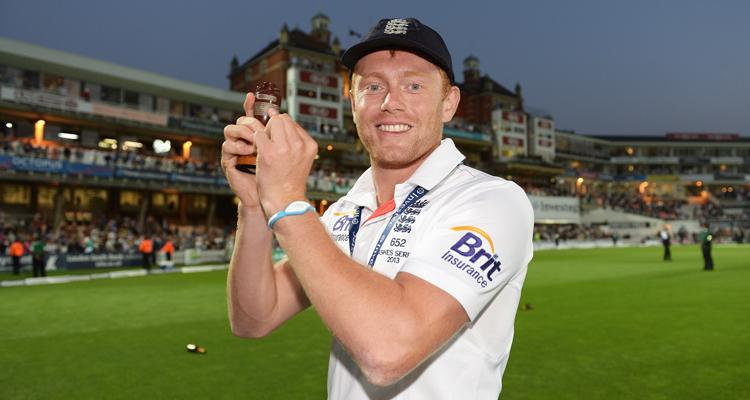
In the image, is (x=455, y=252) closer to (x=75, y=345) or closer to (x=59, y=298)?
(x=75, y=345)

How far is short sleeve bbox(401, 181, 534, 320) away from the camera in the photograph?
1.59m

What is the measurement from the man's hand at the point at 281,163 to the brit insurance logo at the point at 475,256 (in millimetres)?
501

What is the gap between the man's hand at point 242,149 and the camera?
5.69ft

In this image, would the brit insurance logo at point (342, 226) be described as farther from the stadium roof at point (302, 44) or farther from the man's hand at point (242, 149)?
the stadium roof at point (302, 44)

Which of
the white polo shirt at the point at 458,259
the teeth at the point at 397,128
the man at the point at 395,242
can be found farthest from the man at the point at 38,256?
the teeth at the point at 397,128

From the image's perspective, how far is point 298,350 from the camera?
8062mm

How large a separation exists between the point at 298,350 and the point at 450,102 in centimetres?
660

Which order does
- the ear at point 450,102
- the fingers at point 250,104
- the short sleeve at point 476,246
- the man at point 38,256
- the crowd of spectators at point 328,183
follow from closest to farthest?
the short sleeve at point 476,246, the fingers at point 250,104, the ear at point 450,102, the man at point 38,256, the crowd of spectators at point 328,183

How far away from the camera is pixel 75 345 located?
8.45 meters

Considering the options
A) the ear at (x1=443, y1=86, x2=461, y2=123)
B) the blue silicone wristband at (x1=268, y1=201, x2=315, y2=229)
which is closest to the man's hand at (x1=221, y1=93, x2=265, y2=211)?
the blue silicone wristband at (x1=268, y1=201, x2=315, y2=229)

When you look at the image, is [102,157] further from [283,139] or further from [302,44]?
[283,139]

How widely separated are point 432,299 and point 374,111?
2.76ft

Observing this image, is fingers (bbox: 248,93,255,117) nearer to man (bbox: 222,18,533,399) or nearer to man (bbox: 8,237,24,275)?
man (bbox: 222,18,533,399)

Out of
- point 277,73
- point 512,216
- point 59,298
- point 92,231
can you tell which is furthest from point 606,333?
point 277,73
